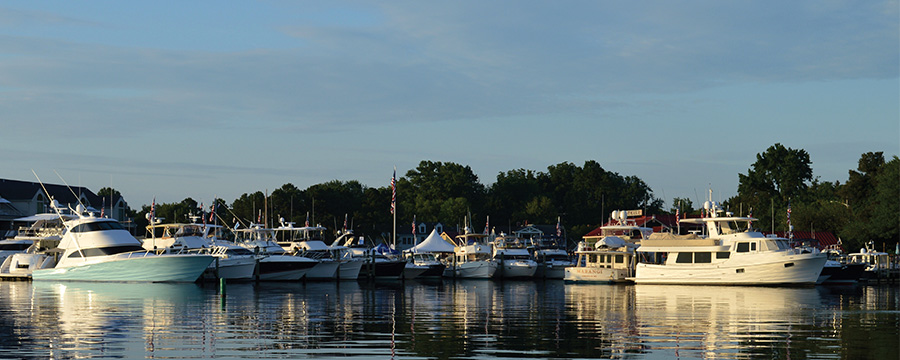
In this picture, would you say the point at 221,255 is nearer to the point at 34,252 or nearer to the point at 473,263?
the point at 34,252

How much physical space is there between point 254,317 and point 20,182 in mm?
90451

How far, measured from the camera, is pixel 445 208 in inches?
5861

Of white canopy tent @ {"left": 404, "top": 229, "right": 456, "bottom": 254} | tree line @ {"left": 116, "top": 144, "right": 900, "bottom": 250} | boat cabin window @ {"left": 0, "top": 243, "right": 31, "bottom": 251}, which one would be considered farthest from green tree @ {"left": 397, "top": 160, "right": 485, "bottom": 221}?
boat cabin window @ {"left": 0, "top": 243, "right": 31, "bottom": 251}

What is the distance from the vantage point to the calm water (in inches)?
931

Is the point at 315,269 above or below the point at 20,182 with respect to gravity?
below

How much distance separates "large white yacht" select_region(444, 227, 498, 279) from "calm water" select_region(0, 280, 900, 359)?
95.4ft

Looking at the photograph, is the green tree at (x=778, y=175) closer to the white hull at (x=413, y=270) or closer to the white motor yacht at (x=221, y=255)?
the white hull at (x=413, y=270)

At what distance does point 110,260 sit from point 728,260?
128 ft

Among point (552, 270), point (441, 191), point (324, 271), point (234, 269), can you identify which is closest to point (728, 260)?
point (552, 270)

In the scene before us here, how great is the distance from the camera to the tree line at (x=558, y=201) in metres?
94.0

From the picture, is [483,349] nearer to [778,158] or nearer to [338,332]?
[338,332]

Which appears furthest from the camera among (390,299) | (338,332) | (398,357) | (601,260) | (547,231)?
(547,231)

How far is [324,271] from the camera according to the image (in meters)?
72.1

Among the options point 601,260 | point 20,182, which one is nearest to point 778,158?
point 601,260
